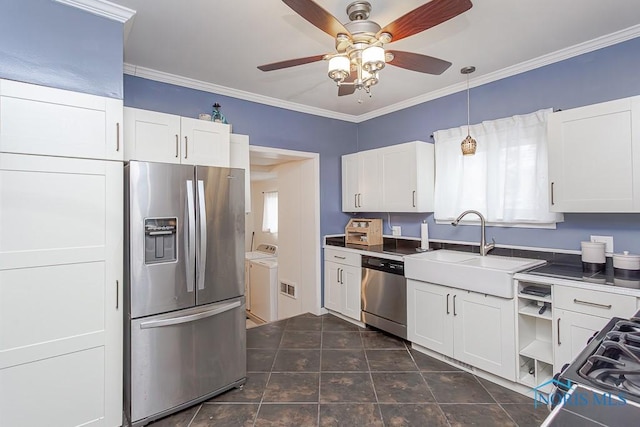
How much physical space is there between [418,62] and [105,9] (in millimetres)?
1989

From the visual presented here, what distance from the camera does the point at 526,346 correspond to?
2.36m

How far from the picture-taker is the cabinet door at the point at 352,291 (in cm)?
365

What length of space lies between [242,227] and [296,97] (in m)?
1.90

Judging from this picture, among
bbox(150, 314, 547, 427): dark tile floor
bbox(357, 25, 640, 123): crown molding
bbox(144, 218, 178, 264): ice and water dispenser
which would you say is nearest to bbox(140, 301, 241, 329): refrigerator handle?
bbox(144, 218, 178, 264): ice and water dispenser

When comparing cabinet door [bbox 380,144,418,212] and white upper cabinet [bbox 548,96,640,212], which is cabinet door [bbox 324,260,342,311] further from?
white upper cabinet [bbox 548,96,640,212]

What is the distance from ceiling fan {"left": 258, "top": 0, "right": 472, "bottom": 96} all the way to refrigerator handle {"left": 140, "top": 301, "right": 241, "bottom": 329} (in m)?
1.71

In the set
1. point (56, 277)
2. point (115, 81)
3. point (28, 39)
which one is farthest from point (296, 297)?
point (28, 39)

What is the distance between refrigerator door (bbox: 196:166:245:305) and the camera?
7.34 ft

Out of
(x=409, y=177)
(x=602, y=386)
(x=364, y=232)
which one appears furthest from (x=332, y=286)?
(x=602, y=386)

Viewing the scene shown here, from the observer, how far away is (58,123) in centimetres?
180

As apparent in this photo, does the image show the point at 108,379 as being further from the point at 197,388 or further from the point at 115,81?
the point at 115,81

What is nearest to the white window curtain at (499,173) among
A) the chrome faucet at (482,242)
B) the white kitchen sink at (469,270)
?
the chrome faucet at (482,242)

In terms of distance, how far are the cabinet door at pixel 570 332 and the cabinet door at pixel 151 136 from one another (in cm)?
292

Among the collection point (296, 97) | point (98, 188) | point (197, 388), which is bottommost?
point (197, 388)
